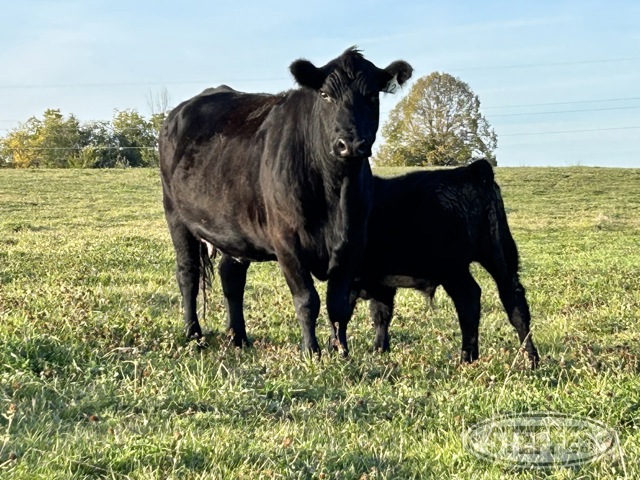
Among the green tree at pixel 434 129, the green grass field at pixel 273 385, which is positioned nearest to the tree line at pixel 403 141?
the green tree at pixel 434 129

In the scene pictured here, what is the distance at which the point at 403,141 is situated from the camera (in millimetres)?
53750

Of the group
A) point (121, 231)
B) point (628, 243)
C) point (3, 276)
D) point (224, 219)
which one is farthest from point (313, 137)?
point (628, 243)

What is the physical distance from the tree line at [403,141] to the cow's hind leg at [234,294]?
42.0m

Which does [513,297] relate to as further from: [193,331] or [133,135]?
[133,135]

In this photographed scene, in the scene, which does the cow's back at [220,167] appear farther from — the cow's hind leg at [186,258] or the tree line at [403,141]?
the tree line at [403,141]

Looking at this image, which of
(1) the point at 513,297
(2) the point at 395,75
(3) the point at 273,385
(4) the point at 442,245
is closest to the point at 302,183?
(2) the point at 395,75

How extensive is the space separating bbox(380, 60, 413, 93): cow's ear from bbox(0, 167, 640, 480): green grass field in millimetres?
2180

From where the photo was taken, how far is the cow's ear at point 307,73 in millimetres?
6914

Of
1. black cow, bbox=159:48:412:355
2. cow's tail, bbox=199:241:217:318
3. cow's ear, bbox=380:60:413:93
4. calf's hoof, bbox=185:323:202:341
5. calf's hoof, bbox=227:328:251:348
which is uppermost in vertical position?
cow's ear, bbox=380:60:413:93

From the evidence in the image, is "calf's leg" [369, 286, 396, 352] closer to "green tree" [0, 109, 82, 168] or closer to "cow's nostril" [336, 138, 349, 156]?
"cow's nostril" [336, 138, 349, 156]

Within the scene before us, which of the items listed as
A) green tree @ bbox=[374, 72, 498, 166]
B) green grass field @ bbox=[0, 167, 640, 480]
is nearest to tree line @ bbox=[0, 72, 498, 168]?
green tree @ bbox=[374, 72, 498, 166]

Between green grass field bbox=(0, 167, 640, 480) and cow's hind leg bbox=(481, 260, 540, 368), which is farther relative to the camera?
cow's hind leg bbox=(481, 260, 540, 368)

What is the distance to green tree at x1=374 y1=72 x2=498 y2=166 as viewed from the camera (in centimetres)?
5262

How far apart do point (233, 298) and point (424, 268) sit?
1.89 metres
